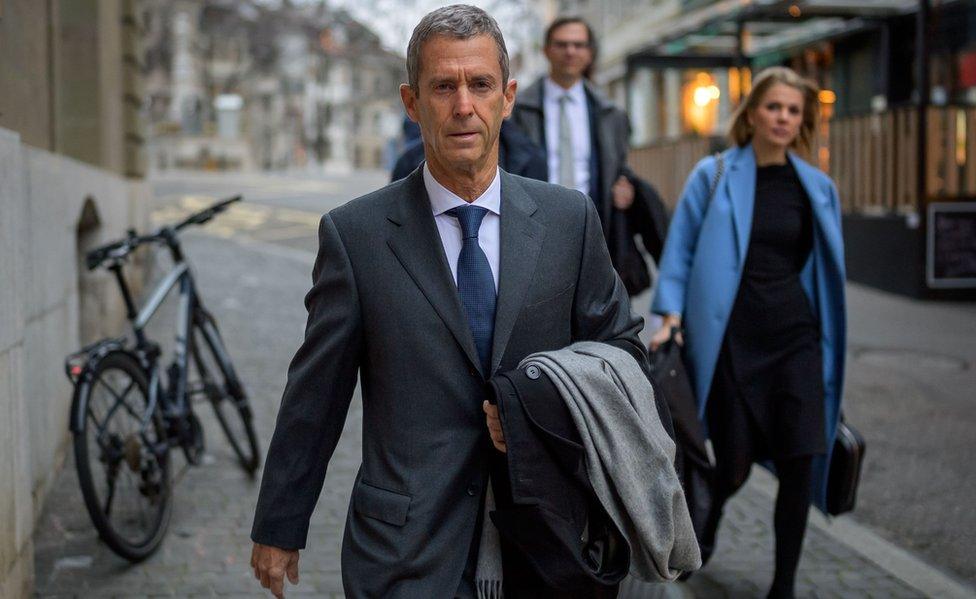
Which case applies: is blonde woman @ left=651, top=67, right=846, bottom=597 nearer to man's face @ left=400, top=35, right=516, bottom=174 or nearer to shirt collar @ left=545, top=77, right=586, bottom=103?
shirt collar @ left=545, top=77, right=586, bottom=103

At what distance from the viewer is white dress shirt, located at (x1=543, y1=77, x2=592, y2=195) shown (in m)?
5.29

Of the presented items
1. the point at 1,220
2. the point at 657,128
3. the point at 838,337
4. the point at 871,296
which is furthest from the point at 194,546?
the point at 657,128

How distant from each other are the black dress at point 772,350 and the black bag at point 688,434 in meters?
0.37

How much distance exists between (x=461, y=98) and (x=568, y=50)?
3.07m

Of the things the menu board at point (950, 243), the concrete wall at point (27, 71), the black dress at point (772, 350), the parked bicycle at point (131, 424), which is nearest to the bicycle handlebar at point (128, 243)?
the parked bicycle at point (131, 424)

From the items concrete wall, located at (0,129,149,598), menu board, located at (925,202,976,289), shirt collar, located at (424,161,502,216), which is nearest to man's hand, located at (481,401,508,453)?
shirt collar, located at (424,161,502,216)

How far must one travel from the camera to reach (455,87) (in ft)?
7.68

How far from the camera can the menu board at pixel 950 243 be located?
13062mm

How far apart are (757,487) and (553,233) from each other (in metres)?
4.19

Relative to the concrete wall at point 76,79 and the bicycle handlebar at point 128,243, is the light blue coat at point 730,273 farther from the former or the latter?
the concrete wall at point 76,79

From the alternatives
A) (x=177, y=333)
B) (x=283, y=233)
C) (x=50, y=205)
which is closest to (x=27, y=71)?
(x=50, y=205)

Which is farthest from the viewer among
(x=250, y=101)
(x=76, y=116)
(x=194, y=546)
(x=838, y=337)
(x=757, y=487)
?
(x=250, y=101)

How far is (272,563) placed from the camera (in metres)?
2.44

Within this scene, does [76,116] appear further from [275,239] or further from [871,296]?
[275,239]
